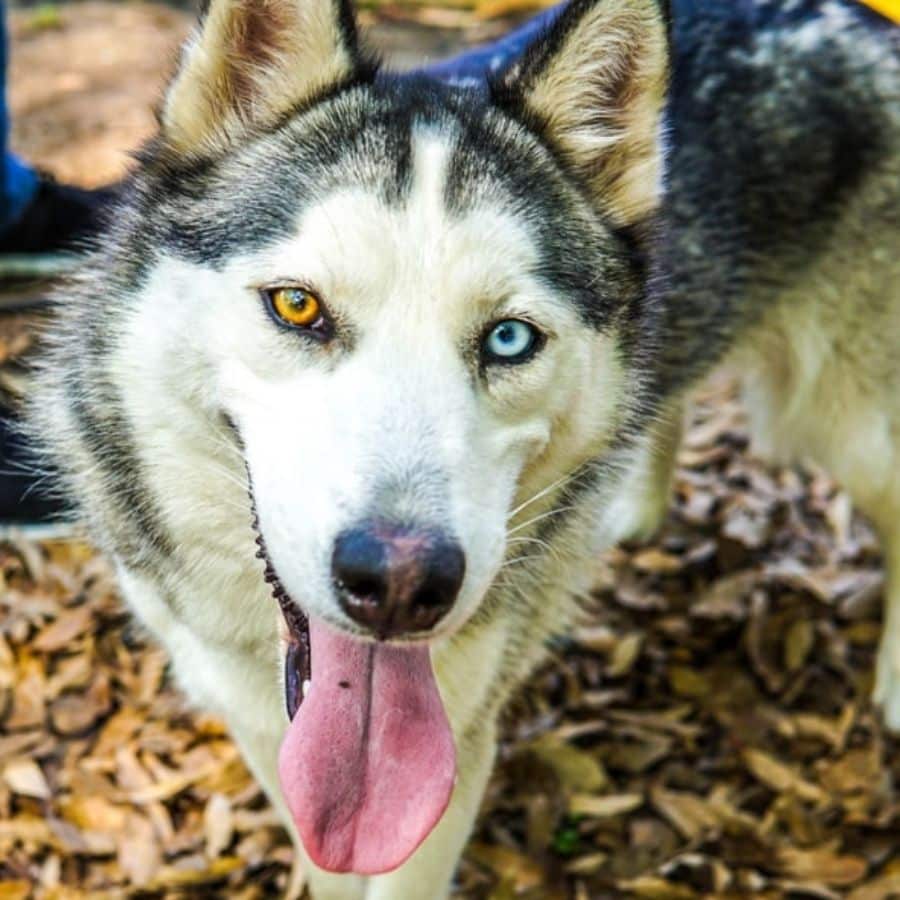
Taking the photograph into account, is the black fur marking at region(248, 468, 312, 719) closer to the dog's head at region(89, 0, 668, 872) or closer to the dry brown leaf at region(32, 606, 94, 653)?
the dog's head at region(89, 0, 668, 872)

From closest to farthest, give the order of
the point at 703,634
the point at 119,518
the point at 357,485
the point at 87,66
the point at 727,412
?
the point at 357,485 → the point at 119,518 → the point at 703,634 → the point at 727,412 → the point at 87,66

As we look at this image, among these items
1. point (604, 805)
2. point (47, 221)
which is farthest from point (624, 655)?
point (47, 221)

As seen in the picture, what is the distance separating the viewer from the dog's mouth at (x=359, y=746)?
8.07ft

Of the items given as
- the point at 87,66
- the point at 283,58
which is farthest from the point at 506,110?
the point at 87,66

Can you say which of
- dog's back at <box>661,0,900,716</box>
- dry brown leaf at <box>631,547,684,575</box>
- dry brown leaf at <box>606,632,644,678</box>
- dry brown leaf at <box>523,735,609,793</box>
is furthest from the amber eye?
dry brown leaf at <box>631,547,684,575</box>

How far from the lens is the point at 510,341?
2.42 meters

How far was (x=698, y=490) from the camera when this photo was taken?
5129 mm

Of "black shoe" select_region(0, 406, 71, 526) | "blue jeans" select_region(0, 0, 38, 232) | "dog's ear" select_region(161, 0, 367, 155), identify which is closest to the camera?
"dog's ear" select_region(161, 0, 367, 155)

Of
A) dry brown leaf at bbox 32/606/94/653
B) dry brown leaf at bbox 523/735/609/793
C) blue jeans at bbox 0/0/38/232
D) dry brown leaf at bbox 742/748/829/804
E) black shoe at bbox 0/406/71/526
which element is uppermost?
blue jeans at bbox 0/0/38/232

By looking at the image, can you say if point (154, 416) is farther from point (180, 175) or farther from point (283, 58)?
point (283, 58)

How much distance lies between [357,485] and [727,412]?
362cm

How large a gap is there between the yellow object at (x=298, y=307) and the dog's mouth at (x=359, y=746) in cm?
39

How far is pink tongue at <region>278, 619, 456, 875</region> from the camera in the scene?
2.47 metres

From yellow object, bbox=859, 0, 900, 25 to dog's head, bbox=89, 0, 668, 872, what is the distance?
4.85 feet
